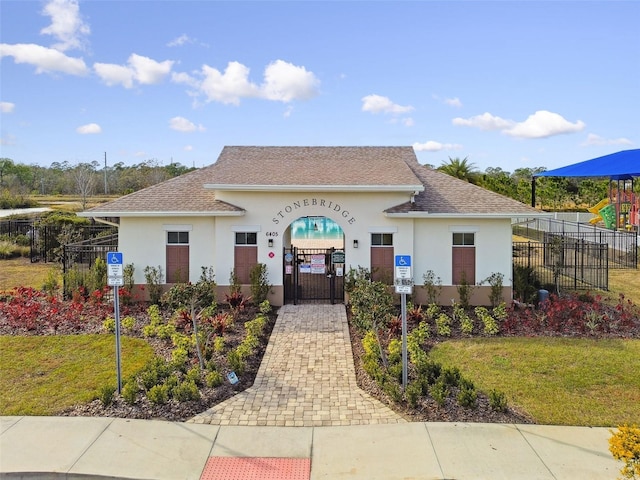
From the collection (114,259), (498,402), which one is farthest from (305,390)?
(114,259)

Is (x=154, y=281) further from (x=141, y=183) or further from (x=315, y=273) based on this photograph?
(x=141, y=183)

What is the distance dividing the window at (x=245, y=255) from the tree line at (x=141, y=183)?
22.5 meters

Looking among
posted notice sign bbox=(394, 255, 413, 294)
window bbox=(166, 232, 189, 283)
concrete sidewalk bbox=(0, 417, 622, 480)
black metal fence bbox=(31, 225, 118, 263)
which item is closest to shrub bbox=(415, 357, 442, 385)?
concrete sidewalk bbox=(0, 417, 622, 480)

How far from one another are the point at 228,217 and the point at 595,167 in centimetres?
1998

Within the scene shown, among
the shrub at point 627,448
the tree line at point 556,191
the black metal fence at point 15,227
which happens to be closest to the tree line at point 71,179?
the black metal fence at point 15,227

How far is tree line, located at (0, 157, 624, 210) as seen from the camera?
43.9 meters

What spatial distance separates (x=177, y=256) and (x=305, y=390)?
28.0 feet

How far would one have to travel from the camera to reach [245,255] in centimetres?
1627

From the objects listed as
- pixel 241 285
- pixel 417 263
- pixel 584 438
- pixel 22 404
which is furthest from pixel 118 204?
pixel 584 438

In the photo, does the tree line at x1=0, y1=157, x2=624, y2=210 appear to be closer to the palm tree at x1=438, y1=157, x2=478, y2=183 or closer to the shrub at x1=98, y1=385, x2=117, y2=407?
the palm tree at x1=438, y1=157, x2=478, y2=183

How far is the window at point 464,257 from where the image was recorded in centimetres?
1622

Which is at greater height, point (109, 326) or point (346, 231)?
point (346, 231)

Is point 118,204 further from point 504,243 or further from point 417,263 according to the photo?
point 504,243

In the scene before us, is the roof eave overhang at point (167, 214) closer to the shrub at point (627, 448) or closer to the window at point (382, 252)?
the window at point (382, 252)
